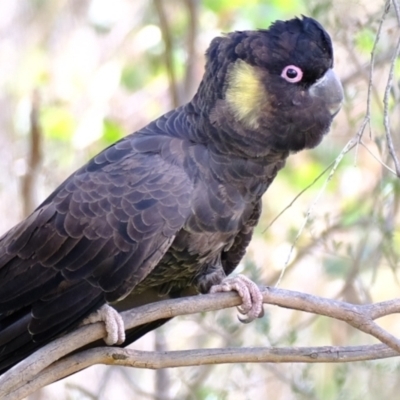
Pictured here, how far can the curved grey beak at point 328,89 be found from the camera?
202 centimetres

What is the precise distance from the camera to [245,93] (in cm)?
207

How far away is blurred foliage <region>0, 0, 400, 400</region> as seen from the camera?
3.08 meters

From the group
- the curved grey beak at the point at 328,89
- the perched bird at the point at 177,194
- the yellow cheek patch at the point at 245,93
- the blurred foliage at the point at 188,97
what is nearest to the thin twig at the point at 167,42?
the blurred foliage at the point at 188,97

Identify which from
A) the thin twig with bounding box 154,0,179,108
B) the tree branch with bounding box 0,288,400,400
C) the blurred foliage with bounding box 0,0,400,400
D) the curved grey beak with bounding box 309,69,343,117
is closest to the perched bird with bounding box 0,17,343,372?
the curved grey beak with bounding box 309,69,343,117

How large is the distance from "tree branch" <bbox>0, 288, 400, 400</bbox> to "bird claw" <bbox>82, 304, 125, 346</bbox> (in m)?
0.06

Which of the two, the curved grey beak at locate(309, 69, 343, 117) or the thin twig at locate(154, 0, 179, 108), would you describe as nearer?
the curved grey beak at locate(309, 69, 343, 117)

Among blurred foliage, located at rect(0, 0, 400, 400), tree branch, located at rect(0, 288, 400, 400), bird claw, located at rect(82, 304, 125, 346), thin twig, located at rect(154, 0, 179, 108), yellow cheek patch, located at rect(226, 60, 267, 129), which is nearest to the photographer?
tree branch, located at rect(0, 288, 400, 400)

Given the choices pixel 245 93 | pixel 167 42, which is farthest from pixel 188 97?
pixel 245 93

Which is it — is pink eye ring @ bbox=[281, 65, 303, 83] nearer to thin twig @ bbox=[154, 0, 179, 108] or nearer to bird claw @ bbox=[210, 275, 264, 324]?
bird claw @ bbox=[210, 275, 264, 324]

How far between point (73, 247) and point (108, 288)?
0.16 meters

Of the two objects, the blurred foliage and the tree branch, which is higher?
the blurred foliage

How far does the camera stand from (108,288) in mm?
1978

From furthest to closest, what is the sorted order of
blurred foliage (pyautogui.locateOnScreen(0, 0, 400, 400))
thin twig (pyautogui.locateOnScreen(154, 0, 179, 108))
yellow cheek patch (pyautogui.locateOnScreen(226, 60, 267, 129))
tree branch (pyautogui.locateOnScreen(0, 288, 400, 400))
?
thin twig (pyautogui.locateOnScreen(154, 0, 179, 108)), blurred foliage (pyautogui.locateOnScreen(0, 0, 400, 400)), yellow cheek patch (pyautogui.locateOnScreen(226, 60, 267, 129)), tree branch (pyautogui.locateOnScreen(0, 288, 400, 400))

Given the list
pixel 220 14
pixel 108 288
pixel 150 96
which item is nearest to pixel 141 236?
pixel 108 288
